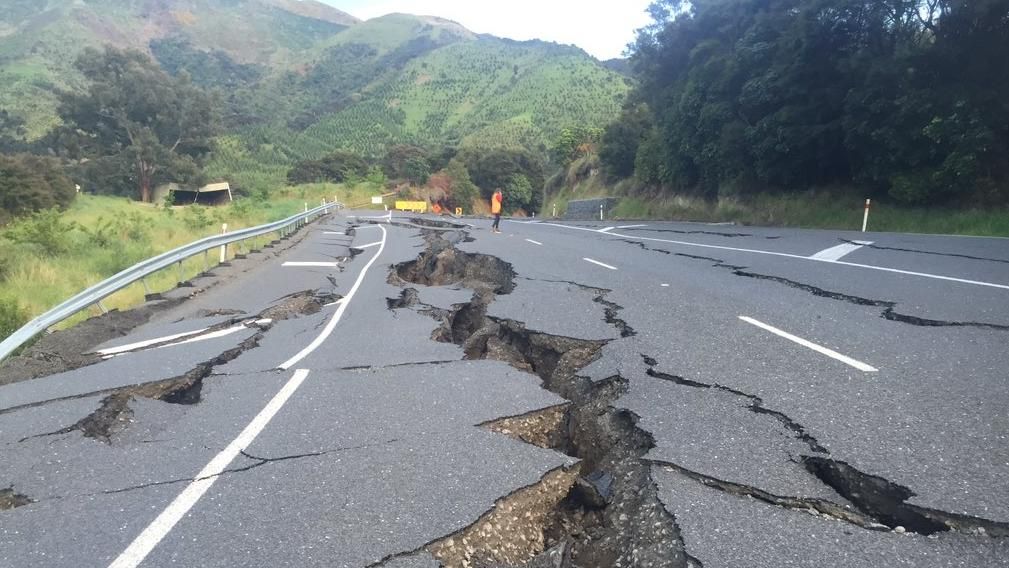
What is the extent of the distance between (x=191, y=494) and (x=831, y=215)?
22429mm

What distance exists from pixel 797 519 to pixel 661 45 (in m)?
32.5

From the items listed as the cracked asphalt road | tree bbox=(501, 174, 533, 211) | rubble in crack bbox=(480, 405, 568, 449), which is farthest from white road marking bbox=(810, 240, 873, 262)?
tree bbox=(501, 174, 533, 211)

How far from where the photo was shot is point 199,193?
202 ft

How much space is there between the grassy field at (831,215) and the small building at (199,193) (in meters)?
Result: 45.1

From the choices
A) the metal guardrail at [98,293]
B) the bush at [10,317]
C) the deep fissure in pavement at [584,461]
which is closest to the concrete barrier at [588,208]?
the metal guardrail at [98,293]

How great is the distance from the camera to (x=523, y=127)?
341ft

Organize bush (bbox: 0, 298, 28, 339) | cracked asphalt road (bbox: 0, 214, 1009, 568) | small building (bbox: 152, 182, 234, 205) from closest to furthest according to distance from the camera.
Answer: cracked asphalt road (bbox: 0, 214, 1009, 568) → bush (bbox: 0, 298, 28, 339) → small building (bbox: 152, 182, 234, 205)

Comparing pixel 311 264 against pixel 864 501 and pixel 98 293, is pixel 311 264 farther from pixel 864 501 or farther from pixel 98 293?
pixel 864 501

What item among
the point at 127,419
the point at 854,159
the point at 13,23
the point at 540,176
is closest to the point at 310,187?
the point at 540,176

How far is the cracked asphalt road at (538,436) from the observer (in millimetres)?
3078

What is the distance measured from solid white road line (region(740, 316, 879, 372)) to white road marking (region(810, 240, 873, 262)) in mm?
5585

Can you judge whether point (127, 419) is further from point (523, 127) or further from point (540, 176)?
point (523, 127)

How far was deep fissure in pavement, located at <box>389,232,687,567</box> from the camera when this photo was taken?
10.2 feet

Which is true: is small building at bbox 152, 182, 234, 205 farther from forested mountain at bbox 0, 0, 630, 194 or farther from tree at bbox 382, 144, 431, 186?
tree at bbox 382, 144, 431, 186
